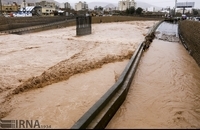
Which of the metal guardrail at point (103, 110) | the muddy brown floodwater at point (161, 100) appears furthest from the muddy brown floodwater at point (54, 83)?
the muddy brown floodwater at point (161, 100)

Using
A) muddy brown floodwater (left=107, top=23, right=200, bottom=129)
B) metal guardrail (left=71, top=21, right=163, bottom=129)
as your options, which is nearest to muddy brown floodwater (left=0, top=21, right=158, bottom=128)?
metal guardrail (left=71, top=21, right=163, bottom=129)

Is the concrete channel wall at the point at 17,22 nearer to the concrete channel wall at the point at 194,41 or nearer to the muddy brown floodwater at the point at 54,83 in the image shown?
the muddy brown floodwater at the point at 54,83

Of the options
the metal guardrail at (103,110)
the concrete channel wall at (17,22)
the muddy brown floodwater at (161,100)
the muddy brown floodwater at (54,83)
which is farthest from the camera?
the concrete channel wall at (17,22)

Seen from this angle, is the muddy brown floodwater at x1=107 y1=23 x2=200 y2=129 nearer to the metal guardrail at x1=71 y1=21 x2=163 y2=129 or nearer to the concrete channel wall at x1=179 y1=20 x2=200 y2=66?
the metal guardrail at x1=71 y1=21 x2=163 y2=129

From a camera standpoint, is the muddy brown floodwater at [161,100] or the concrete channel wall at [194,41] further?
the concrete channel wall at [194,41]

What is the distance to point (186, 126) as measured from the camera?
485 centimetres

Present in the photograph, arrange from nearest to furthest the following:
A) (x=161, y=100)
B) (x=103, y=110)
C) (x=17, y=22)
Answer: (x=103, y=110) < (x=161, y=100) < (x=17, y=22)

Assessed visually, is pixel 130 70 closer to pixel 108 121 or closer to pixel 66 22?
pixel 108 121

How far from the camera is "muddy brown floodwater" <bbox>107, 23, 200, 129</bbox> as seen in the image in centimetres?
499

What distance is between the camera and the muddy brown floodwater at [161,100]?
499cm

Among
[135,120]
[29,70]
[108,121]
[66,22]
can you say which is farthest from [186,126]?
[66,22]

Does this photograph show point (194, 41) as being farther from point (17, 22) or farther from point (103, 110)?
point (17, 22)

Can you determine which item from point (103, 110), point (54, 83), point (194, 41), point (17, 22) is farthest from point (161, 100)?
point (17, 22)

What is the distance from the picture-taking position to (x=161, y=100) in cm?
625
